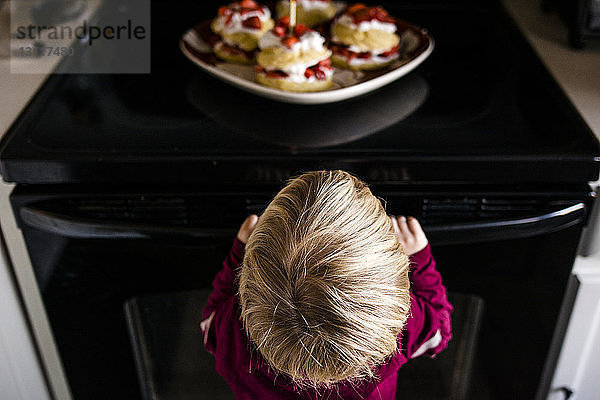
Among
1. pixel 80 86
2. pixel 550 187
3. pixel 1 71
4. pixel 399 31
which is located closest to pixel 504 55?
pixel 399 31

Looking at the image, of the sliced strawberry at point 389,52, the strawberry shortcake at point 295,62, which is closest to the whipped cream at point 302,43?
the strawberry shortcake at point 295,62

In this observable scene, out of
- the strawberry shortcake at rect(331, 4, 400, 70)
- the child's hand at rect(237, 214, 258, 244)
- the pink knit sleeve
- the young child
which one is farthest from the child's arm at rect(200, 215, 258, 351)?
the strawberry shortcake at rect(331, 4, 400, 70)

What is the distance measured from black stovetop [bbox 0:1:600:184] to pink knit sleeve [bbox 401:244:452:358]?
110mm

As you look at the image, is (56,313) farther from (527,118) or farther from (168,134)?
(527,118)

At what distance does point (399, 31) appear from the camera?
102cm

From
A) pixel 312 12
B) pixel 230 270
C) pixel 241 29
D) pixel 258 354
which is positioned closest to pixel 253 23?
pixel 241 29

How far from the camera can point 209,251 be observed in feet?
2.76

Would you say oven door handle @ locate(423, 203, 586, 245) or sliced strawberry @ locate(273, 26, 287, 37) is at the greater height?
sliced strawberry @ locate(273, 26, 287, 37)

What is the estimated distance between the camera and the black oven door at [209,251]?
798 mm

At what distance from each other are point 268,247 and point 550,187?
0.40 m

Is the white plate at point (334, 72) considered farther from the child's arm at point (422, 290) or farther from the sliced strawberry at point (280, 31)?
the child's arm at point (422, 290)

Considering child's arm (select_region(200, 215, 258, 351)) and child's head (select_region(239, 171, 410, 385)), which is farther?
child's arm (select_region(200, 215, 258, 351))

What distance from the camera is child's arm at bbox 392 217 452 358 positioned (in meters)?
0.75

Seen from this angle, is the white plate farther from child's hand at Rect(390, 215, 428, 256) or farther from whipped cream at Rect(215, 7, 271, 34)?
child's hand at Rect(390, 215, 428, 256)
